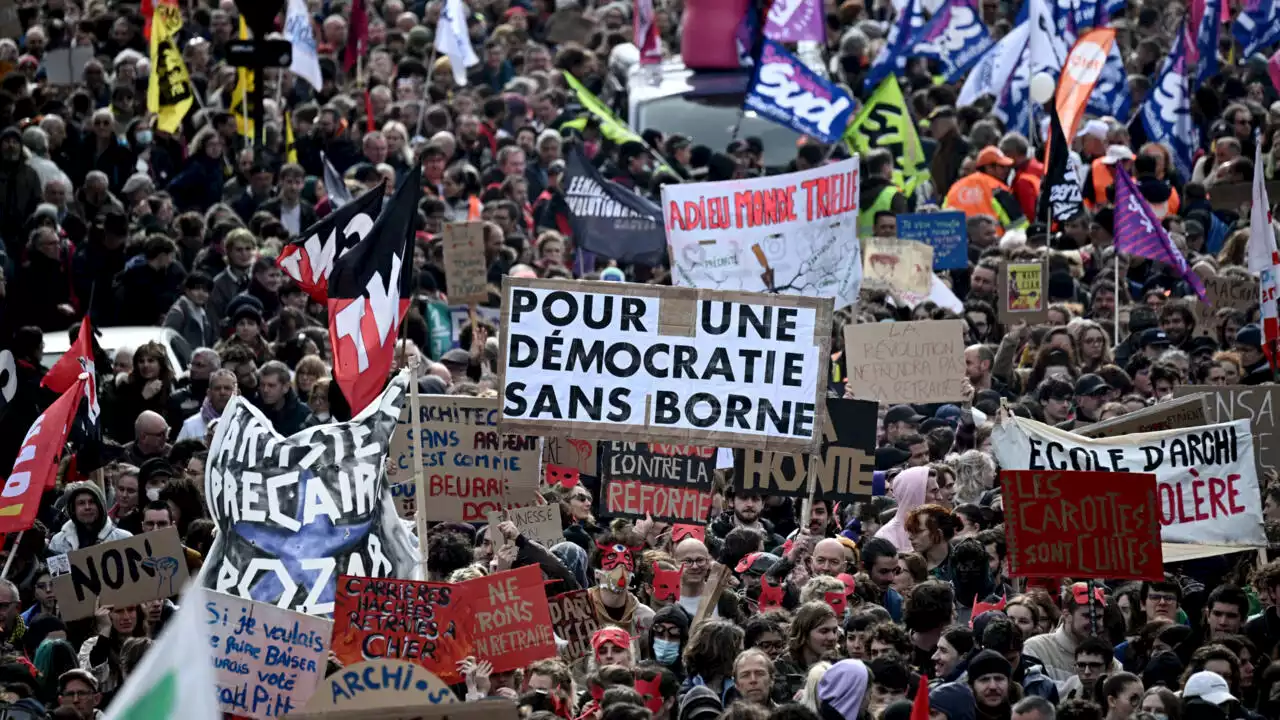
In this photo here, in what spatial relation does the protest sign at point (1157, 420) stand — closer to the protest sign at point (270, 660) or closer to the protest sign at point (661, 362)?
the protest sign at point (661, 362)

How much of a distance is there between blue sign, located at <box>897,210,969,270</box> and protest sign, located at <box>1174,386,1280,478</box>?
494 centimetres

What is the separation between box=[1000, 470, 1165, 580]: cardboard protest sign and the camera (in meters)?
10.2

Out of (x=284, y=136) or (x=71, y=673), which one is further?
(x=284, y=136)

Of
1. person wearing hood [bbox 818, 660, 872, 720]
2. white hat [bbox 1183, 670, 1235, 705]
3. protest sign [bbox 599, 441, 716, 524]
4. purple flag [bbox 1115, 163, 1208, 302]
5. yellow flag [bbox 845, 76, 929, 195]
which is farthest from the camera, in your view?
yellow flag [bbox 845, 76, 929, 195]

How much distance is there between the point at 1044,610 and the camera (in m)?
10.6

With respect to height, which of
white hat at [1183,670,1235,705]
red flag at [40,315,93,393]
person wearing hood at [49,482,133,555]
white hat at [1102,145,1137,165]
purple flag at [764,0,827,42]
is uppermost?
purple flag at [764,0,827,42]

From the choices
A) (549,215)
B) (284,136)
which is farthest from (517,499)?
(284,136)

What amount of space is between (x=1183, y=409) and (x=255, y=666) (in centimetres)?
534

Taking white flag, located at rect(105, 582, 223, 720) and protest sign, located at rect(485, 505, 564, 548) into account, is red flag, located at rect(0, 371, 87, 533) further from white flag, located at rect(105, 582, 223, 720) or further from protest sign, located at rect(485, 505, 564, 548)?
white flag, located at rect(105, 582, 223, 720)

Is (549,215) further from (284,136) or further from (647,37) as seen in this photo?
(647,37)

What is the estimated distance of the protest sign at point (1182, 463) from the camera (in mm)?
11422

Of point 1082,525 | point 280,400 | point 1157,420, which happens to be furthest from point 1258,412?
point 280,400

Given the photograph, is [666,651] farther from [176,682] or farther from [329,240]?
[176,682]

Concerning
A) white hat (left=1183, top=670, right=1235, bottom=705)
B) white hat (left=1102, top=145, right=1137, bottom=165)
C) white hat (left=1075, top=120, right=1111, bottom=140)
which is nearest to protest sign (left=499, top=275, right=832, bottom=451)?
white hat (left=1183, top=670, right=1235, bottom=705)
